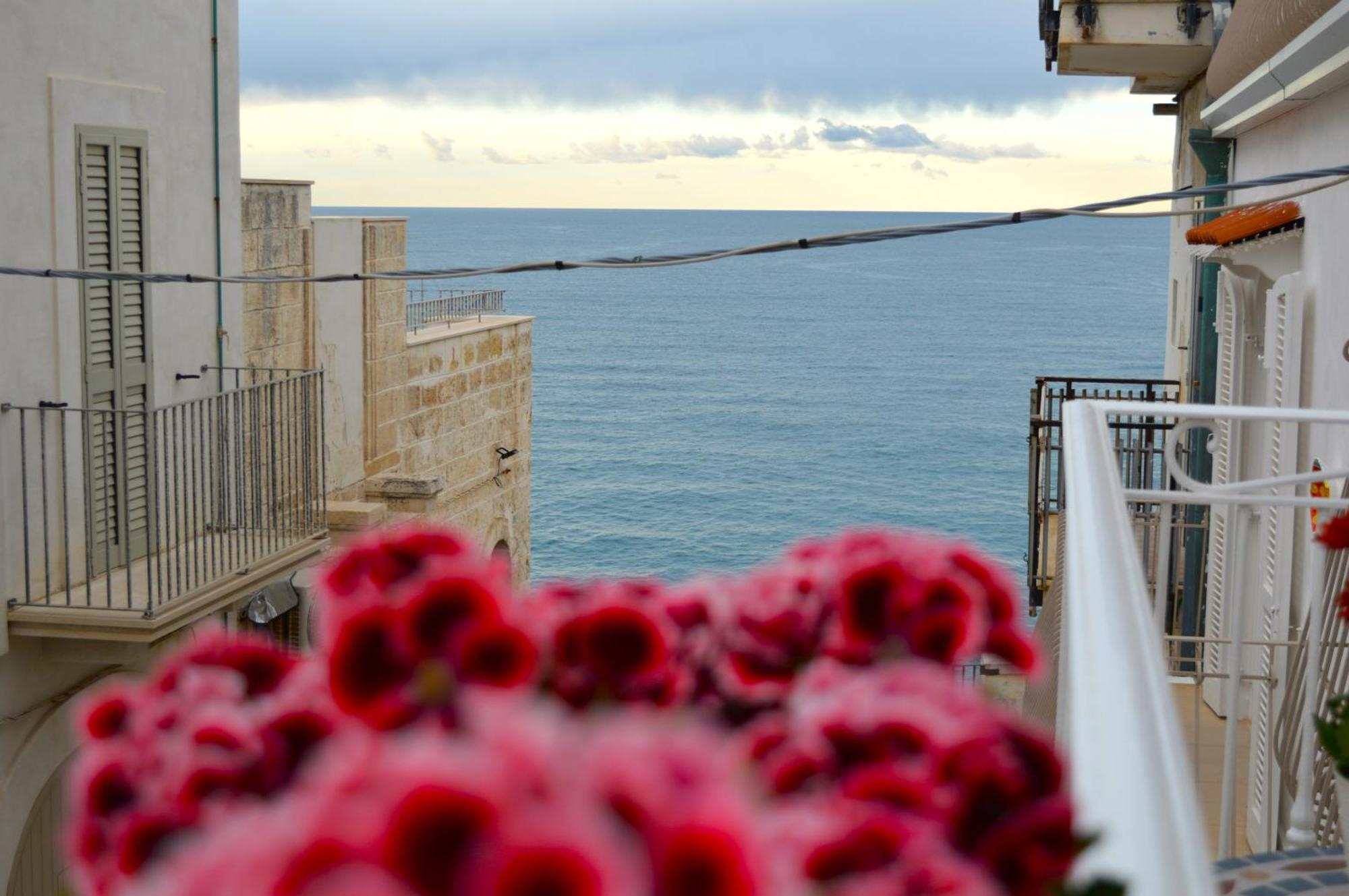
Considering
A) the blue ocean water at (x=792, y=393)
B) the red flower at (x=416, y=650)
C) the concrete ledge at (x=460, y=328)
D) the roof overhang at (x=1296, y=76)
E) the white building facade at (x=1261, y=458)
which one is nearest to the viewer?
the red flower at (x=416, y=650)

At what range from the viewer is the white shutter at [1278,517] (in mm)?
6828

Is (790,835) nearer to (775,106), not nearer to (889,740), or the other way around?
(889,740)

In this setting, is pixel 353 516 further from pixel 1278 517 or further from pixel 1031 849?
pixel 1031 849

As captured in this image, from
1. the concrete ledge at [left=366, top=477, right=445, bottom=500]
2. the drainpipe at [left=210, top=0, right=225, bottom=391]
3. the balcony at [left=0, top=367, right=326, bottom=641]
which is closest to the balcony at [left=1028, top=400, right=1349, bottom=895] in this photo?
the balcony at [left=0, top=367, right=326, bottom=641]

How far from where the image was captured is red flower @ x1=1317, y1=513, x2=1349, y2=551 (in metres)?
2.71

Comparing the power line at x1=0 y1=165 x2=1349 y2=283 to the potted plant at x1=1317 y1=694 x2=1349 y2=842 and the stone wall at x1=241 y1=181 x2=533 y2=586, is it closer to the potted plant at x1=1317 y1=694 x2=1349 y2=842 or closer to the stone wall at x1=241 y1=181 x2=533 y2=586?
the potted plant at x1=1317 y1=694 x2=1349 y2=842

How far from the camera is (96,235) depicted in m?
9.98

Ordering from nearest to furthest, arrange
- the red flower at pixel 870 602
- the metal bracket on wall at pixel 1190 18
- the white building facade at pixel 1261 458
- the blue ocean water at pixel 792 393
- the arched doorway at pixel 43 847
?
the red flower at pixel 870 602
the white building facade at pixel 1261 458
the arched doorway at pixel 43 847
the metal bracket on wall at pixel 1190 18
the blue ocean water at pixel 792 393

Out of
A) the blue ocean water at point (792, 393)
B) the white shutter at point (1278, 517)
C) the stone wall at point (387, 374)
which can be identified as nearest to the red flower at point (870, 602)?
the white shutter at point (1278, 517)

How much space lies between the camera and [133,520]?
10.4 metres

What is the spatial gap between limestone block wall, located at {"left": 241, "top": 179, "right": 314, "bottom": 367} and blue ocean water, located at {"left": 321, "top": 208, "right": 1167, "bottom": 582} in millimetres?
3363

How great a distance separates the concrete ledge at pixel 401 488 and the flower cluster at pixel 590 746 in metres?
13.9

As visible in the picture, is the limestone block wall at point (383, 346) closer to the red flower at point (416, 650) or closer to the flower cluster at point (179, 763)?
the flower cluster at point (179, 763)

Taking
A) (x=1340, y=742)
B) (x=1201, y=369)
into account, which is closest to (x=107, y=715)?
(x=1340, y=742)
